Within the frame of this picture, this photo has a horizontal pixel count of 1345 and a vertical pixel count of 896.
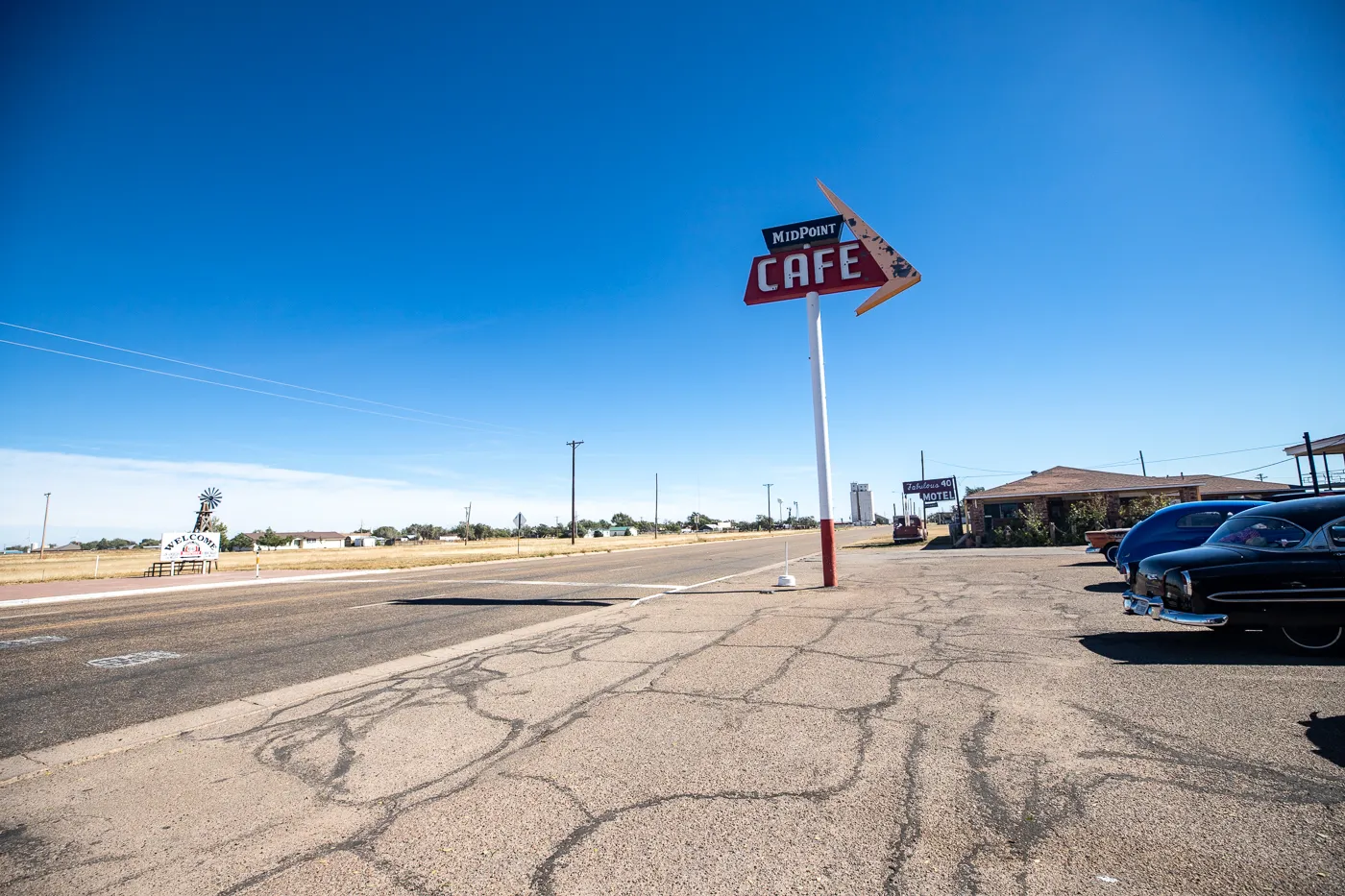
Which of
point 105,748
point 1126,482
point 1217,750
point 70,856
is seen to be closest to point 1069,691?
point 1217,750

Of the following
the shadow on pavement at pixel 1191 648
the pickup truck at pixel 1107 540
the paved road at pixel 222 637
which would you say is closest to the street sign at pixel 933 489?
the pickup truck at pixel 1107 540

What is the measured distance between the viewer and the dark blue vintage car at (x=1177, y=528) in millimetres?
10930

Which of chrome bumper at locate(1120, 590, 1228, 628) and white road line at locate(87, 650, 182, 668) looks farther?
white road line at locate(87, 650, 182, 668)

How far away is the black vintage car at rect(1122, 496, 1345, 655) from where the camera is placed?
607 cm

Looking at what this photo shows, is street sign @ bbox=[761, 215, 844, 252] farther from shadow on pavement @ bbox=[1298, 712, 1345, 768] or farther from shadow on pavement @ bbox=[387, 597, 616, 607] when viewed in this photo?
shadow on pavement @ bbox=[1298, 712, 1345, 768]

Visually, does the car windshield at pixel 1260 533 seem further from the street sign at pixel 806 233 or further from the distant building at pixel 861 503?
the distant building at pixel 861 503

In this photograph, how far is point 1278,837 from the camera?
285cm

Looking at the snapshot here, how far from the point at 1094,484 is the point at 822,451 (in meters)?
28.5

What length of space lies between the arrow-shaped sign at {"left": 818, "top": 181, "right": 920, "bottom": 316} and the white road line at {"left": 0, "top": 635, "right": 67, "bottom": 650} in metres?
16.7

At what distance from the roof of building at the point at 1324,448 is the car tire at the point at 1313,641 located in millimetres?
20217

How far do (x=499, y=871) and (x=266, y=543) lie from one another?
116370mm

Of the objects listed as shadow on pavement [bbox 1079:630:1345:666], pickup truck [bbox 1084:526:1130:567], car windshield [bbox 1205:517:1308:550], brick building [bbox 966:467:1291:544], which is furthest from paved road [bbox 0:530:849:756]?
brick building [bbox 966:467:1291:544]

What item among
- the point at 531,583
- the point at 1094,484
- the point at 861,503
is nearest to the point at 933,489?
the point at 1094,484

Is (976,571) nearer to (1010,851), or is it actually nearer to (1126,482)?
(1010,851)
